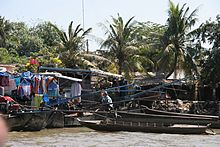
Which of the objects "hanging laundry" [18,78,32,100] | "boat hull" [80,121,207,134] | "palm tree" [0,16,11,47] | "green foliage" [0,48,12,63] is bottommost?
"boat hull" [80,121,207,134]

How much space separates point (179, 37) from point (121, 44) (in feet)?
13.7

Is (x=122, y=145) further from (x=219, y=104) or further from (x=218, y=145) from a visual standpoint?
(x=219, y=104)

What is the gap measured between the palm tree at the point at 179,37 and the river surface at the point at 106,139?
12145 mm

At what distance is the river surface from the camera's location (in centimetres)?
1175

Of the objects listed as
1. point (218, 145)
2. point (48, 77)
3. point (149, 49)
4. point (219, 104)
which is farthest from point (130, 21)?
point (218, 145)

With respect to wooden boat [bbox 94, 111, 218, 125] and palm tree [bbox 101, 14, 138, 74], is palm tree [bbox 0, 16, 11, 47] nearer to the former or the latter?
palm tree [bbox 101, 14, 138, 74]

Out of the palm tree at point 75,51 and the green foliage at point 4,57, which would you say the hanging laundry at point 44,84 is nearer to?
the palm tree at point 75,51

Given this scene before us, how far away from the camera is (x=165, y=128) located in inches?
553

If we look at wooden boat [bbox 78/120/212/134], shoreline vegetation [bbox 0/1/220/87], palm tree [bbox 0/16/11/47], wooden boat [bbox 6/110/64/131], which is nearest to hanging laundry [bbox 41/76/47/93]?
wooden boat [bbox 6/110/64/131]

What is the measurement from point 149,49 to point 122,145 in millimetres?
16346

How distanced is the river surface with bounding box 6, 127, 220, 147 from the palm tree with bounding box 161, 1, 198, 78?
12145mm

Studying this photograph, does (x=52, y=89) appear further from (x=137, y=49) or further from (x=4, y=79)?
(x=137, y=49)

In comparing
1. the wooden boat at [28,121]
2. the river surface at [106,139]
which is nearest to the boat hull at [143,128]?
the river surface at [106,139]

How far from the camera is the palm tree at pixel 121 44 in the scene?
25.1 metres
